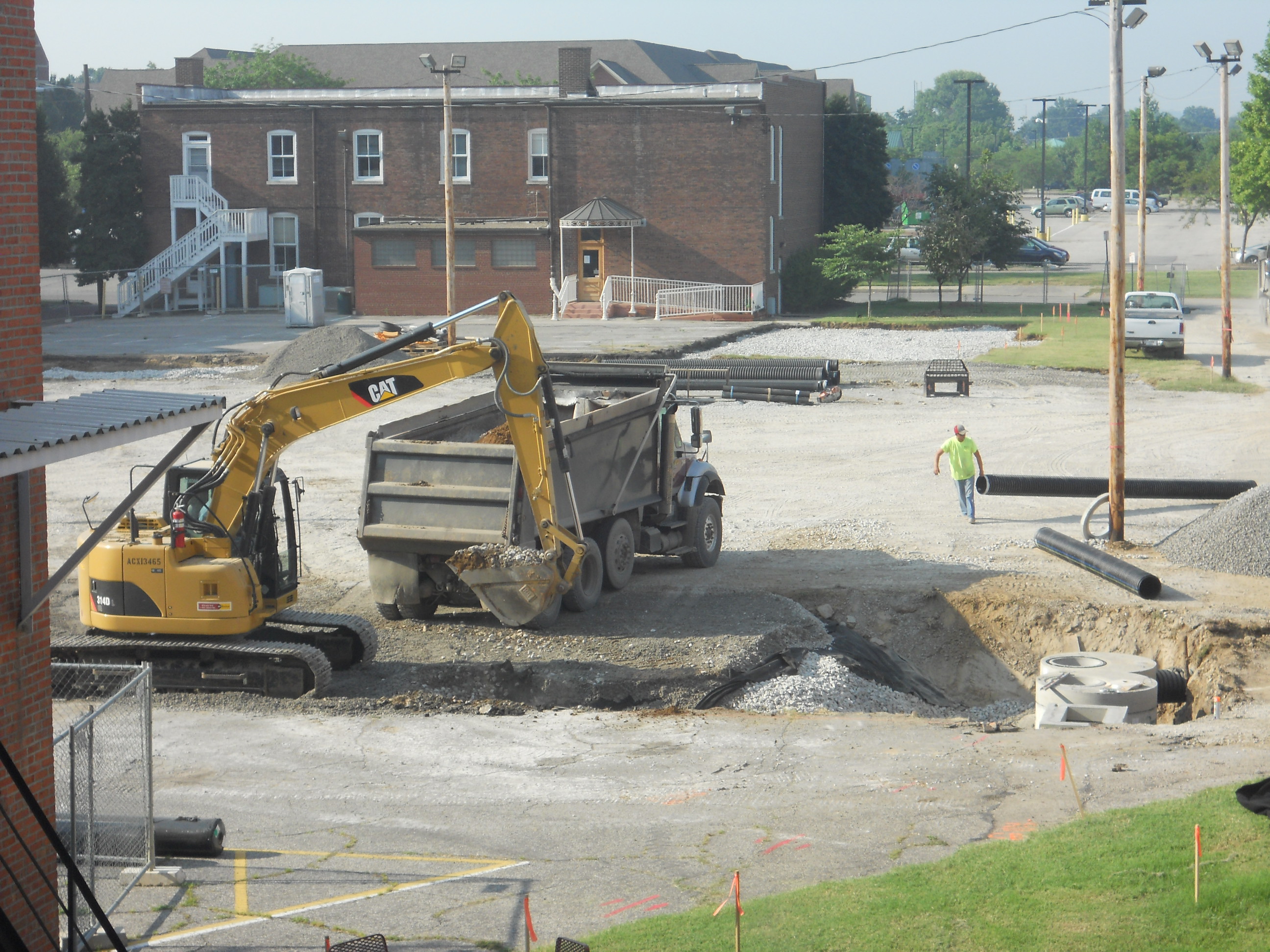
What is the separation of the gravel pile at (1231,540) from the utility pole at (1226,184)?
1847 centimetres

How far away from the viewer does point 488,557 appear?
48.4 feet

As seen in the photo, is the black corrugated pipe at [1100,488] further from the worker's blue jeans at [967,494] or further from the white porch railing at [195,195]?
the white porch railing at [195,195]

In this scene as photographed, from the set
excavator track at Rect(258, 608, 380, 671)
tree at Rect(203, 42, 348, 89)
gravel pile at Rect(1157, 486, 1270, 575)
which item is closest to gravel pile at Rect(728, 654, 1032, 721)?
excavator track at Rect(258, 608, 380, 671)

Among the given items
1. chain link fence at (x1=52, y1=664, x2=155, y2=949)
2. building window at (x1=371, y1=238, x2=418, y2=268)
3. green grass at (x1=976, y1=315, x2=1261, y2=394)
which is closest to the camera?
chain link fence at (x1=52, y1=664, x2=155, y2=949)

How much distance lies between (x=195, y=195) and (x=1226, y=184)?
39.7 meters

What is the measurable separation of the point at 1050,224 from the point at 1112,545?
88321 mm

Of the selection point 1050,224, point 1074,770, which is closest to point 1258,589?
point 1074,770

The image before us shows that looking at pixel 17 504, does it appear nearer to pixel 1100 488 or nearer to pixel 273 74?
pixel 1100 488

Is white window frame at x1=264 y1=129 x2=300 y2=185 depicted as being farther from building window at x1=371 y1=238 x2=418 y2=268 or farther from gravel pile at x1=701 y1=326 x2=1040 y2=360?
gravel pile at x1=701 y1=326 x2=1040 y2=360

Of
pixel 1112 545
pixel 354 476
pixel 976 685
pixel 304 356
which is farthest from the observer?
pixel 304 356

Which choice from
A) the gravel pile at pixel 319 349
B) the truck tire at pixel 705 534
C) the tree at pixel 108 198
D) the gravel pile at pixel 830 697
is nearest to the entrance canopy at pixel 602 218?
the gravel pile at pixel 319 349

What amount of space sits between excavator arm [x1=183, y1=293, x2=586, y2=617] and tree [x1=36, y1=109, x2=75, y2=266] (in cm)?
4704

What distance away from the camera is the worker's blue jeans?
2133 cm

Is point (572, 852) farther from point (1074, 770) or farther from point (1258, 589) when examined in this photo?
point (1258, 589)
